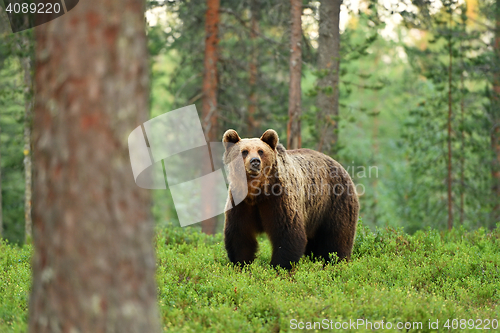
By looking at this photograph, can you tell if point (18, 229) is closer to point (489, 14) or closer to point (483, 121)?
point (483, 121)

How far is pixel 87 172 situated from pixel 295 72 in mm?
9670

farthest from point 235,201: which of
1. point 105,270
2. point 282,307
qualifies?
point 105,270

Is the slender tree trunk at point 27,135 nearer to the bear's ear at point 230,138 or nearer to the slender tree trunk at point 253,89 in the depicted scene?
the bear's ear at point 230,138

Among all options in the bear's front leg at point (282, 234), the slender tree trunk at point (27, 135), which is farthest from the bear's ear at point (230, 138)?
the slender tree trunk at point (27, 135)

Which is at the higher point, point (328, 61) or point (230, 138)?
point (328, 61)

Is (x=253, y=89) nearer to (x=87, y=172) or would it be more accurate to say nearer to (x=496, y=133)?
(x=496, y=133)

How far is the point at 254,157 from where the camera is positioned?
6551 millimetres

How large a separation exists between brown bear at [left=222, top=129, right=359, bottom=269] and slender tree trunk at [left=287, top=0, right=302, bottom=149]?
4.14 m

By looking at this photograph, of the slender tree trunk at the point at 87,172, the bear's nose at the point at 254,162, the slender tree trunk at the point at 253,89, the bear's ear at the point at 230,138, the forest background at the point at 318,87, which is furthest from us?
the slender tree trunk at the point at 253,89

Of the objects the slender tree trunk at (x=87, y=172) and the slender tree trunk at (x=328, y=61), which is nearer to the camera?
the slender tree trunk at (x=87, y=172)

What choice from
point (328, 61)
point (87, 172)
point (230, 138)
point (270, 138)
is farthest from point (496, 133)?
point (87, 172)

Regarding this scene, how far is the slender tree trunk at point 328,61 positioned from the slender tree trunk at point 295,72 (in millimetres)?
1081

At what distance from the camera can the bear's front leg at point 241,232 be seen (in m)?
7.10

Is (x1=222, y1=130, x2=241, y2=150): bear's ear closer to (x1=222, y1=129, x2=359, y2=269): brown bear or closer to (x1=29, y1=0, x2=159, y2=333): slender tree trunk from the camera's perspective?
(x1=222, y1=129, x2=359, y2=269): brown bear
